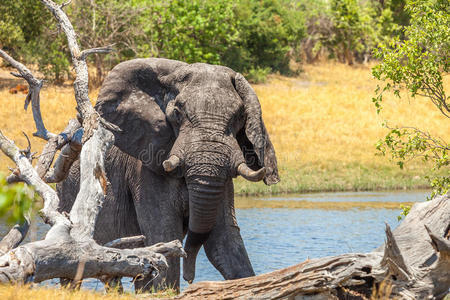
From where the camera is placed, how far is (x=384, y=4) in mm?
56500

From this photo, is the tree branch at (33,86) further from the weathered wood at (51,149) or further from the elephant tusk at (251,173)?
the elephant tusk at (251,173)

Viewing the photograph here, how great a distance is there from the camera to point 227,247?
31.8ft

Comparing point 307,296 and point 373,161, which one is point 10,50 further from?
point 307,296

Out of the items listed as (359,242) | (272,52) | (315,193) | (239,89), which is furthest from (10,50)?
(239,89)

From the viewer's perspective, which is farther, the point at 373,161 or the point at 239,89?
the point at 373,161

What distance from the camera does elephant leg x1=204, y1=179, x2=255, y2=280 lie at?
31.6 feet

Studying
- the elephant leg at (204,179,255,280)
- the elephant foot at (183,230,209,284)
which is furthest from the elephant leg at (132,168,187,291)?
the elephant leg at (204,179,255,280)

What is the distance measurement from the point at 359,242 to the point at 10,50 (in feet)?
84.9

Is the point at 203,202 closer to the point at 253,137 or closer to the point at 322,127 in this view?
the point at 253,137

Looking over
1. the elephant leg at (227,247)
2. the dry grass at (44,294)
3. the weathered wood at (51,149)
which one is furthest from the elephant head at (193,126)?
the dry grass at (44,294)

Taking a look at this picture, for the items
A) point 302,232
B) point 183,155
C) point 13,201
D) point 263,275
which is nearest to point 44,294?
point 263,275

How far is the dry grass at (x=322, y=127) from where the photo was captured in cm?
2717

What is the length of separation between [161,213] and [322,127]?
2474 centimetres

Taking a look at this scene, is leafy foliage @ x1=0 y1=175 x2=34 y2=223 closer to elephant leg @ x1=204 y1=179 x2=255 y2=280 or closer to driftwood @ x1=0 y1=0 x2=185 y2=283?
driftwood @ x1=0 y1=0 x2=185 y2=283
